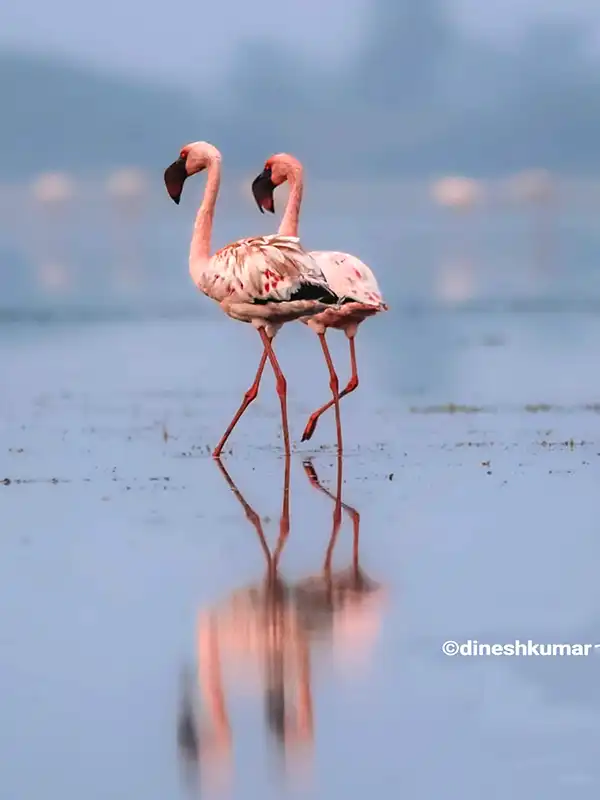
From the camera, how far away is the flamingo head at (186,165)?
1361 cm

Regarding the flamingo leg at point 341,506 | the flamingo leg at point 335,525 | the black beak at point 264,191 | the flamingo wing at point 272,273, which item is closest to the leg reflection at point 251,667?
the flamingo leg at point 335,525

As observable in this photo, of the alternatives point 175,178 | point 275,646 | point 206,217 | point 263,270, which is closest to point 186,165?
point 175,178

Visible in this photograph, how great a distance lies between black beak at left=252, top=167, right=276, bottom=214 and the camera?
1441 centimetres

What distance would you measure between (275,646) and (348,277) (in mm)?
6951

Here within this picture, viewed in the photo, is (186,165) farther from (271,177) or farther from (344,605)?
(344,605)

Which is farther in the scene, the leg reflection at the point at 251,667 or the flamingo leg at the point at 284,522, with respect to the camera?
the flamingo leg at the point at 284,522

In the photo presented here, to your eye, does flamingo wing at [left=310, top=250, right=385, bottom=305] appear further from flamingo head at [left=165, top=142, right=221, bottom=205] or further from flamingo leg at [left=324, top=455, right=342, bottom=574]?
flamingo leg at [left=324, top=455, right=342, bottom=574]

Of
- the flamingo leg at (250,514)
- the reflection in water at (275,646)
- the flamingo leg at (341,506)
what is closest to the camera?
the reflection in water at (275,646)

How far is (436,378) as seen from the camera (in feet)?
66.9

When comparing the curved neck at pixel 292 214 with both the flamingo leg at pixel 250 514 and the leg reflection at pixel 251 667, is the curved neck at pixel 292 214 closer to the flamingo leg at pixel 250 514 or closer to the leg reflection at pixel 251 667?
the flamingo leg at pixel 250 514

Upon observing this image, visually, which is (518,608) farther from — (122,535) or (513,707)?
(122,535)

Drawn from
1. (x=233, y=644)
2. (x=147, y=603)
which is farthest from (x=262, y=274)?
(x=233, y=644)

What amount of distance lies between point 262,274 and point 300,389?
688 centimetres

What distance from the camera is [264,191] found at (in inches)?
569
